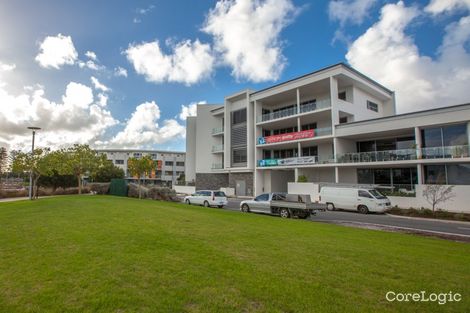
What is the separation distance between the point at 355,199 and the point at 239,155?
23681 mm

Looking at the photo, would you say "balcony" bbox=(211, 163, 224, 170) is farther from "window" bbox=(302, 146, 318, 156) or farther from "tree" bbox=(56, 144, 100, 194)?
"tree" bbox=(56, 144, 100, 194)

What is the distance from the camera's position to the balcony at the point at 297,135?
→ 31386 millimetres

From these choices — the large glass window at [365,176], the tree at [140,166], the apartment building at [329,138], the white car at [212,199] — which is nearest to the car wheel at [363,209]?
the apartment building at [329,138]

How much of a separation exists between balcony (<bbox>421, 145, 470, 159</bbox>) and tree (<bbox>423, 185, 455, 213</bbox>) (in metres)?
3.16

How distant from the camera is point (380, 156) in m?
26.1

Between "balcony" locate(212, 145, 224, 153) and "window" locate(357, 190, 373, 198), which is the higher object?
"balcony" locate(212, 145, 224, 153)

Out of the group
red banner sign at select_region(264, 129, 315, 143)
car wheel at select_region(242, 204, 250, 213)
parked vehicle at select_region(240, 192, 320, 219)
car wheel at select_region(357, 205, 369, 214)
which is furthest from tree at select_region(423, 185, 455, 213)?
car wheel at select_region(242, 204, 250, 213)

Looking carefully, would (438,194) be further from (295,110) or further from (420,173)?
(295,110)

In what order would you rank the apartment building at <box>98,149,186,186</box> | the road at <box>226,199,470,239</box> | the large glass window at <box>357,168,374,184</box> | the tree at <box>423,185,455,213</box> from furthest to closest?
the apartment building at <box>98,149,186,186</box> < the large glass window at <box>357,168,374,184</box> < the tree at <box>423,185,455,213</box> < the road at <box>226,199,470,239</box>

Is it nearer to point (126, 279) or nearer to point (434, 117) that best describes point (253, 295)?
point (126, 279)

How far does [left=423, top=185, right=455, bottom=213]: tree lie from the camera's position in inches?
801

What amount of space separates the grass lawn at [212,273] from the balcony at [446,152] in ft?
56.4

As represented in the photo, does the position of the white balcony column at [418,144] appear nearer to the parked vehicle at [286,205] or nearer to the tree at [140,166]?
the parked vehicle at [286,205]

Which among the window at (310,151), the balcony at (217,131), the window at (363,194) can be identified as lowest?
the window at (363,194)
